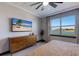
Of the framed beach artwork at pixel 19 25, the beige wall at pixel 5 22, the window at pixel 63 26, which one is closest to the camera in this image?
the beige wall at pixel 5 22

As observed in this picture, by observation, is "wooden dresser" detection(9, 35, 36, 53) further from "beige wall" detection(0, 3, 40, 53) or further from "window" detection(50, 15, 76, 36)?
"window" detection(50, 15, 76, 36)

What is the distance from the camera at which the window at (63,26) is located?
4.44 meters

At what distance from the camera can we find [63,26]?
16.0ft

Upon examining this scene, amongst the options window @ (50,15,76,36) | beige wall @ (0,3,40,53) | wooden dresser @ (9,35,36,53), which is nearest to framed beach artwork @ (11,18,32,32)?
beige wall @ (0,3,40,53)

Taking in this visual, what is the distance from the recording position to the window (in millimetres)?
4441

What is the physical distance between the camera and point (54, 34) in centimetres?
546

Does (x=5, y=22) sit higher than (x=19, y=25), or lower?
higher

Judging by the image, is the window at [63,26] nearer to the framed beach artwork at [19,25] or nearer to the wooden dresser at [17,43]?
the framed beach artwork at [19,25]

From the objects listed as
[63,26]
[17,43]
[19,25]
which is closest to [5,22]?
[19,25]

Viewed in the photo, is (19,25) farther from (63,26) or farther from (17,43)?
(63,26)

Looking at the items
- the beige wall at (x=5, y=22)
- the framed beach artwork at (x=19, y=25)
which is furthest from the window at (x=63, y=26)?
the beige wall at (x=5, y=22)

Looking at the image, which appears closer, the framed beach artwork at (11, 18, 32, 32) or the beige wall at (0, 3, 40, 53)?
the beige wall at (0, 3, 40, 53)

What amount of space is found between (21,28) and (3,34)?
1109 mm

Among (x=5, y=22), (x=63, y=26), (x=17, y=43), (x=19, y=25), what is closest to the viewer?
(x=5, y=22)
